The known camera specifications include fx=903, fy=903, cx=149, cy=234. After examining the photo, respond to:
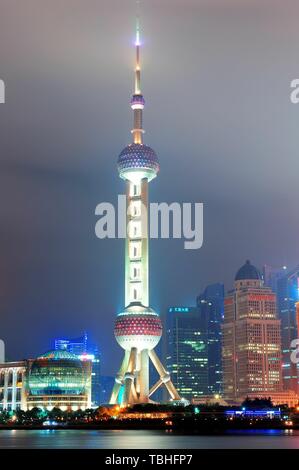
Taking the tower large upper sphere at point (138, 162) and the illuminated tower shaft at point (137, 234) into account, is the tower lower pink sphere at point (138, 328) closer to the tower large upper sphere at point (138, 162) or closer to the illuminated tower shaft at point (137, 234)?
the illuminated tower shaft at point (137, 234)

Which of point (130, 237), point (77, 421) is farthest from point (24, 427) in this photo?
point (130, 237)

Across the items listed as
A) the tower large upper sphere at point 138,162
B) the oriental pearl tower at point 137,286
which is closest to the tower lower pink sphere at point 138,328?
the oriental pearl tower at point 137,286

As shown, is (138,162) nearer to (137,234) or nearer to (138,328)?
(137,234)

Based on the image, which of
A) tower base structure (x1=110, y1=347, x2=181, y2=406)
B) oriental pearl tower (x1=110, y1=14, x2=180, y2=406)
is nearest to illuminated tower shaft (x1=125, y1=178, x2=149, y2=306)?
oriental pearl tower (x1=110, y1=14, x2=180, y2=406)

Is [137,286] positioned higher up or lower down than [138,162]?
lower down

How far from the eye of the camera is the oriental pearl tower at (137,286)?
625ft

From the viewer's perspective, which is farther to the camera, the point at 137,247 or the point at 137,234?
the point at 137,247

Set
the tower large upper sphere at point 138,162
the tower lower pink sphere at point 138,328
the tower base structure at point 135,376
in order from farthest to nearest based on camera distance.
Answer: the tower large upper sphere at point 138,162, the tower base structure at point 135,376, the tower lower pink sphere at point 138,328

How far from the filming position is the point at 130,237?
19438 cm

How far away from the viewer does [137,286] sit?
193250mm

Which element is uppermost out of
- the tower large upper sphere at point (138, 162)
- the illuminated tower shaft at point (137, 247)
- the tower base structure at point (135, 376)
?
the tower large upper sphere at point (138, 162)

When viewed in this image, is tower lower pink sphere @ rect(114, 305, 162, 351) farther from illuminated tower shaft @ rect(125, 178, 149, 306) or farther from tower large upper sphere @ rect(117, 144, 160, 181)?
tower large upper sphere @ rect(117, 144, 160, 181)

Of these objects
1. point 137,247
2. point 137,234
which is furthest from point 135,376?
point 137,234
